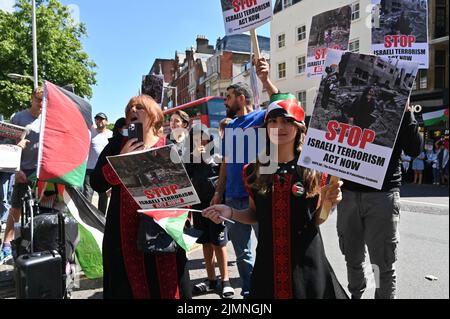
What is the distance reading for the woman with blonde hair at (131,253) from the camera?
7.80ft

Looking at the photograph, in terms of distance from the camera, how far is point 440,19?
66.7 feet

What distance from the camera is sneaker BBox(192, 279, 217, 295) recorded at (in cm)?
369

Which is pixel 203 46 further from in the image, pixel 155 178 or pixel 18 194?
pixel 155 178

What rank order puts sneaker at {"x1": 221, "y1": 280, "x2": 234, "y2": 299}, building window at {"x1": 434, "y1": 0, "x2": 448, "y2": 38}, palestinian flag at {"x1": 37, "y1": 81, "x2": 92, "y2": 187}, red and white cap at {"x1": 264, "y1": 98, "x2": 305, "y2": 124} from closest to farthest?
red and white cap at {"x1": 264, "y1": 98, "x2": 305, "y2": 124}
palestinian flag at {"x1": 37, "y1": 81, "x2": 92, "y2": 187}
sneaker at {"x1": 221, "y1": 280, "x2": 234, "y2": 299}
building window at {"x1": 434, "y1": 0, "x2": 448, "y2": 38}

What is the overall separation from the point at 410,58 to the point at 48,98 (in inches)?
121

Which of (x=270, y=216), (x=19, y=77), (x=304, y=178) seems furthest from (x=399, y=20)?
(x=19, y=77)

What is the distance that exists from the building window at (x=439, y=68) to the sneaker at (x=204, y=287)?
2060 cm

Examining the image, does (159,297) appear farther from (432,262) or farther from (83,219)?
(432,262)

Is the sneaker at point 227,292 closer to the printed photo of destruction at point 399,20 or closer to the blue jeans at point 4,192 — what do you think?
the printed photo of destruction at point 399,20

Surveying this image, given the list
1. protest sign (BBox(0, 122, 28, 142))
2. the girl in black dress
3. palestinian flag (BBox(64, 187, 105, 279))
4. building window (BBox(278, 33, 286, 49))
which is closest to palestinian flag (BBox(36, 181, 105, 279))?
palestinian flag (BBox(64, 187, 105, 279))

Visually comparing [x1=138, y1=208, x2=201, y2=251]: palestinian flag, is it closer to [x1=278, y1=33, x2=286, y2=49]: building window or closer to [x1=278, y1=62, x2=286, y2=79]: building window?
[x1=278, y1=62, x2=286, y2=79]: building window

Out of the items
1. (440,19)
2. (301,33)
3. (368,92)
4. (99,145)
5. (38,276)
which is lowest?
(38,276)

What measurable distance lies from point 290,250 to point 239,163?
1365mm

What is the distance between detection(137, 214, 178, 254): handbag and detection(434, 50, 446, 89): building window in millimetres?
21779
